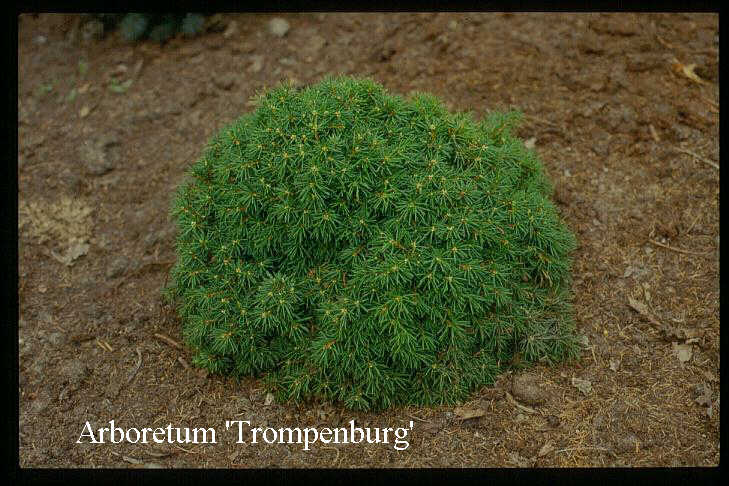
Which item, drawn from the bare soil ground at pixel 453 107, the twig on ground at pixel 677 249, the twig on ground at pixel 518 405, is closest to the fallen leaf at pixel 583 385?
the bare soil ground at pixel 453 107

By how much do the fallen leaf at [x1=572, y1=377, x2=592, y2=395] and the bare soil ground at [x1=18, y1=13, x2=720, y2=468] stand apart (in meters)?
0.03

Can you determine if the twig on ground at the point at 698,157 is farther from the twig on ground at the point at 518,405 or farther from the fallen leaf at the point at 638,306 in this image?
the twig on ground at the point at 518,405

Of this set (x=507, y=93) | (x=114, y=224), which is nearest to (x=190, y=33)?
(x=114, y=224)

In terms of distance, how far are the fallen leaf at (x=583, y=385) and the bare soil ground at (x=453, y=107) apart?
29 mm

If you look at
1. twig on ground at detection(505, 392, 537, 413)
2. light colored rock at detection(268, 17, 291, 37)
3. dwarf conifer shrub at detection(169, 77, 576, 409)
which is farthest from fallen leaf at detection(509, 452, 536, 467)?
light colored rock at detection(268, 17, 291, 37)

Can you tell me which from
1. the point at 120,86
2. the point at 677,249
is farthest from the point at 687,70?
the point at 120,86

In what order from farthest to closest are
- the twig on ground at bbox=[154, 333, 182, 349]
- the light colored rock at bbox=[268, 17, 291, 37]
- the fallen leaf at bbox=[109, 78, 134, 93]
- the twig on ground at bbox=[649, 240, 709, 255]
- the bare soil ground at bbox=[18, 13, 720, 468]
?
the light colored rock at bbox=[268, 17, 291, 37] → the fallen leaf at bbox=[109, 78, 134, 93] → the twig on ground at bbox=[649, 240, 709, 255] → the twig on ground at bbox=[154, 333, 182, 349] → the bare soil ground at bbox=[18, 13, 720, 468]

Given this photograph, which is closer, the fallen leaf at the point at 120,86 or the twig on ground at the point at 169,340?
the twig on ground at the point at 169,340

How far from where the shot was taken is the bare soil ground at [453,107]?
3215 mm

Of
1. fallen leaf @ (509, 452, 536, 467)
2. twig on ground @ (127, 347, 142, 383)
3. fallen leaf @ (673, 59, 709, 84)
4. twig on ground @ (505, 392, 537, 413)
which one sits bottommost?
fallen leaf @ (509, 452, 536, 467)

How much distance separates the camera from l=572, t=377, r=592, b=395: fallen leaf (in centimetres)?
332

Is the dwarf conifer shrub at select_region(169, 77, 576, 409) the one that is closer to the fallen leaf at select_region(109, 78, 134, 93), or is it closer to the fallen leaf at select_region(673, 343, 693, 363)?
the fallen leaf at select_region(673, 343, 693, 363)

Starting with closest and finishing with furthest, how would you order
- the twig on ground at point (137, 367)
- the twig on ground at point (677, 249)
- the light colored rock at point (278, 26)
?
1. the twig on ground at point (137, 367)
2. the twig on ground at point (677, 249)
3. the light colored rock at point (278, 26)

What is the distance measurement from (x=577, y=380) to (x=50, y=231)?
3354 mm
